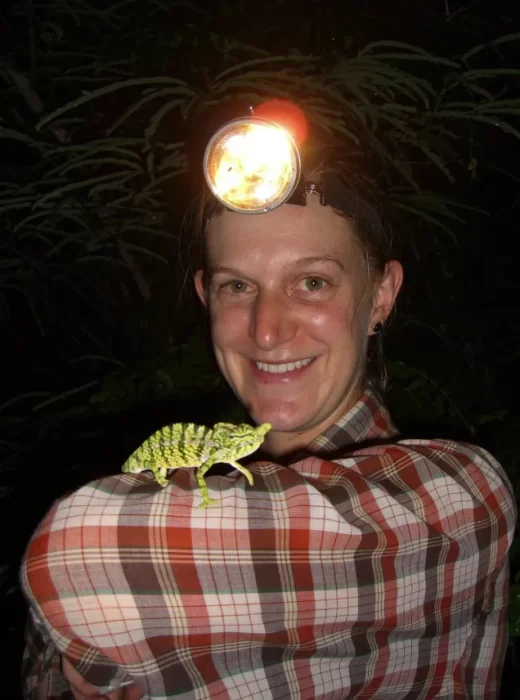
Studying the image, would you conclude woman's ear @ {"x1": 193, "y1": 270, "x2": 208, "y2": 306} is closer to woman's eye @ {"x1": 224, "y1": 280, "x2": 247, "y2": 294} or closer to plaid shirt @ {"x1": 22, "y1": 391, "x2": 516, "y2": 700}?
woman's eye @ {"x1": 224, "y1": 280, "x2": 247, "y2": 294}

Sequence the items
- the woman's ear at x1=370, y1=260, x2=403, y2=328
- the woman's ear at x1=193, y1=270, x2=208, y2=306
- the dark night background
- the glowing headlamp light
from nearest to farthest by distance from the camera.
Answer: the glowing headlamp light < the woman's ear at x1=370, y1=260, x2=403, y2=328 < the woman's ear at x1=193, y1=270, x2=208, y2=306 < the dark night background

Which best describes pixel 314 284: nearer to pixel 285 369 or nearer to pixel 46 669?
pixel 285 369

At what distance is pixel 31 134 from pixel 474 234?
2480 mm

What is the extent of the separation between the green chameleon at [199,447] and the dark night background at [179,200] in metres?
1.42

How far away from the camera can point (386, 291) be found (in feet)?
6.35

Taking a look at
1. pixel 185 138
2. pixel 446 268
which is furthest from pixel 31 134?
pixel 446 268

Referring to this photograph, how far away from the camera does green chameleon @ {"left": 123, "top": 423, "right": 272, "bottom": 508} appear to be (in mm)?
1249

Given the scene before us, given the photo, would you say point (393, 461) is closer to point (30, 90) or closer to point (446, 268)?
point (446, 268)

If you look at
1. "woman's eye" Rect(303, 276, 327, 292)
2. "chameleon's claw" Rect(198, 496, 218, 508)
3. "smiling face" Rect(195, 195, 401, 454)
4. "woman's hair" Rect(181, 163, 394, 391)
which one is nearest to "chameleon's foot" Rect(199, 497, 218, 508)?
"chameleon's claw" Rect(198, 496, 218, 508)

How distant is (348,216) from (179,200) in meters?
1.81

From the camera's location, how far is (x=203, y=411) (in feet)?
9.54

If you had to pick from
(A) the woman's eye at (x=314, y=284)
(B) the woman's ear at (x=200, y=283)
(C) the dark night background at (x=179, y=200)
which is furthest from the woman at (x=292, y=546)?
(C) the dark night background at (x=179, y=200)

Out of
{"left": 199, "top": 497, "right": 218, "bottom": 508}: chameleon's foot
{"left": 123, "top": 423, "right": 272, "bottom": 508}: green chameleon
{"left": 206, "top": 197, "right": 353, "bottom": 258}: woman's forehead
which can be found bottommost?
{"left": 199, "top": 497, "right": 218, "bottom": 508}: chameleon's foot

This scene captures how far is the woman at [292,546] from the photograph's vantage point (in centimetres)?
118
